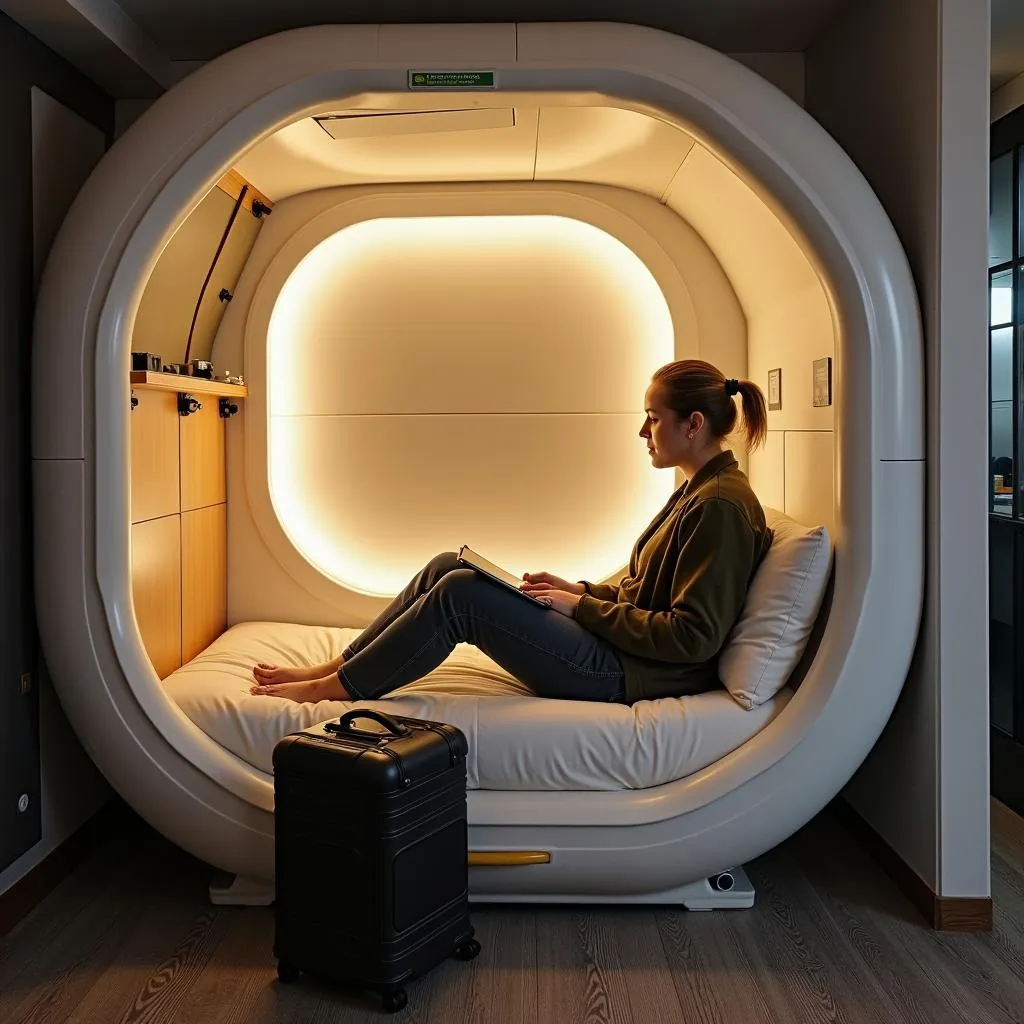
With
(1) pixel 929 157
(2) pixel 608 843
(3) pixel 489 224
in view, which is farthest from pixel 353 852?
(3) pixel 489 224

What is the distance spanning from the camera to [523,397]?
3971 millimetres

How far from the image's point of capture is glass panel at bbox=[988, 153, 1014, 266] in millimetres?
3443

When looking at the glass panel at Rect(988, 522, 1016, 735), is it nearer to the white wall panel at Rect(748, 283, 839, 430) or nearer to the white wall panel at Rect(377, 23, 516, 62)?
the white wall panel at Rect(748, 283, 839, 430)

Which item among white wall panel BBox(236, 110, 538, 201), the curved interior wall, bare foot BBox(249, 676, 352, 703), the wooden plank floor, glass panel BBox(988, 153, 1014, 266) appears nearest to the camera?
the wooden plank floor

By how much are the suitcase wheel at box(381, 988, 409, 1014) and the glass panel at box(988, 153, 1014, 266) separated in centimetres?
281

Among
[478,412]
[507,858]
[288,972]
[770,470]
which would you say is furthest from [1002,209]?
[288,972]

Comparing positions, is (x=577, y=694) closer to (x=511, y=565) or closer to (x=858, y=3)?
(x=511, y=565)

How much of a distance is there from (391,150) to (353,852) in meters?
2.17

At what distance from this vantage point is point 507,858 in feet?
8.64

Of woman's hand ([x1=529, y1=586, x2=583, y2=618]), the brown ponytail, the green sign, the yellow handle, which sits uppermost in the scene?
the green sign

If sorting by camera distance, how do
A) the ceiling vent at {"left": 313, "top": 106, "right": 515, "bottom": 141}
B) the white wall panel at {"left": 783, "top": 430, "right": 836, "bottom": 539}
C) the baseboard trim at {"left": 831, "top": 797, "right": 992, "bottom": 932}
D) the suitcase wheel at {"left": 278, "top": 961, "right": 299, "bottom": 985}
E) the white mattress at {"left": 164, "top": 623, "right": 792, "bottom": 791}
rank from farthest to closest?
the ceiling vent at {"left": 313, "top": 106, "right": 515, "bottom": 141} < the white wall panel at {"left": 783, "top": 430, "right": 836, "bottom": 539} < the white mattress at {"left": 164, "top": 623, "right": 792, "bottom": 791} < the baseboard trim at {"left": 831, "top": 797, "right": 992, "bottom": 932} < the suitcase wheel at {"left": 278, "top": 961, "right": 299, "bottom": 985}

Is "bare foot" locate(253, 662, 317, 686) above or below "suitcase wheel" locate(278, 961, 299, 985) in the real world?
above

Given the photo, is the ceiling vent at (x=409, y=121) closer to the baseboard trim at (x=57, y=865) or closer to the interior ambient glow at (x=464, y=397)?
the interior ambient glow at (x=464, y=397)

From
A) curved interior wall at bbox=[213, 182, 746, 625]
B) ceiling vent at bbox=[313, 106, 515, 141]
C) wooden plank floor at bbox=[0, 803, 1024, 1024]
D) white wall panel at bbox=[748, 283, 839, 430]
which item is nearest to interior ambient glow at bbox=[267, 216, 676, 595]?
curved interior wall at bbox=[213, 182, 746, 625]
